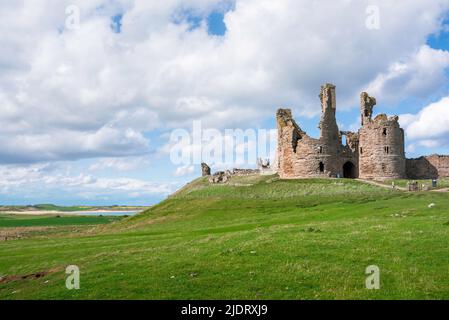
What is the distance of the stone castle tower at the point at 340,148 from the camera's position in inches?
3022

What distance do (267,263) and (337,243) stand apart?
472 centimetres

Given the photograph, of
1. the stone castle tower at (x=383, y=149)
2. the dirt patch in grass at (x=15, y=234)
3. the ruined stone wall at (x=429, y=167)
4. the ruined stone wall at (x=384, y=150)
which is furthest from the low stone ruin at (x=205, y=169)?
the ruined stone wall at (x=429, y=167)

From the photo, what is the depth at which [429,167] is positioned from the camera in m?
85.2

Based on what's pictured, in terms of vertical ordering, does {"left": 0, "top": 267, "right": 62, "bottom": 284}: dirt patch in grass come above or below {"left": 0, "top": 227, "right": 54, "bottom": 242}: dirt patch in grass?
above

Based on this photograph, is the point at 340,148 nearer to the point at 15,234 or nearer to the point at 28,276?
the point at 15,234

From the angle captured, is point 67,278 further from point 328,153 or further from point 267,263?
point 328,153

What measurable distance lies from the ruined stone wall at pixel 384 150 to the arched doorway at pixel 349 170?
288 inches

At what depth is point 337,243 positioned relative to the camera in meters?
22.5

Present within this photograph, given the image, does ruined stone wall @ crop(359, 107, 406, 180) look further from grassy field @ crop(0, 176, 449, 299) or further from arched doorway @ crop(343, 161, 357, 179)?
grassy field @ crop(0, 176, 449, 299)

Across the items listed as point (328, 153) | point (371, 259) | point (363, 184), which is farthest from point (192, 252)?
point (328, 153)

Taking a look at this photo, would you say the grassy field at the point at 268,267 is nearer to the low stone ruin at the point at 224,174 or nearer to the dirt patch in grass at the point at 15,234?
the dirt patch in grass at the point at 15,234

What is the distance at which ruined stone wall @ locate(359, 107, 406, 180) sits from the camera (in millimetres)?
76500

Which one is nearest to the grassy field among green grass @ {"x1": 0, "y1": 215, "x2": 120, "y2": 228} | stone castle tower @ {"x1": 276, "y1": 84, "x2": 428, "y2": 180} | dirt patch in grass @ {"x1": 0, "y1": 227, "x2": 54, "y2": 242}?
dirt patch in grass @ {"x1": 0, "y1": 227, "x2": 54, "y2": 242}

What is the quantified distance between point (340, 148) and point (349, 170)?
20.7ft
